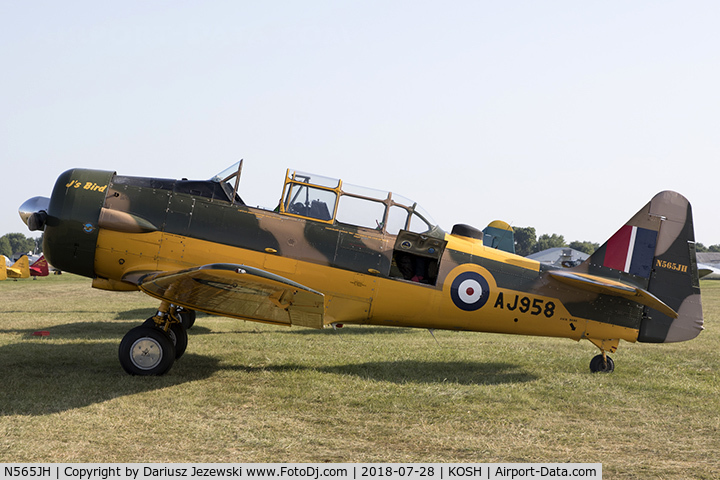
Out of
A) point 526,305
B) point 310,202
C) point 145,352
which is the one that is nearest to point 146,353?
point 145,352

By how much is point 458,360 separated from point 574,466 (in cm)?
446

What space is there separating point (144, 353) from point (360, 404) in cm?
278

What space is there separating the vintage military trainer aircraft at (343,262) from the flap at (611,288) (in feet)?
0.09

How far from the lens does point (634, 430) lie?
17.3 ft

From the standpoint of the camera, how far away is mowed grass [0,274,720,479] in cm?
443

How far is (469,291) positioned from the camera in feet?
25.2

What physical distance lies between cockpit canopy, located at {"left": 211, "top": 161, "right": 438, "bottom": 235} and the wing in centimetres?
137

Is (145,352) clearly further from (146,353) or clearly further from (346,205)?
(346,205)

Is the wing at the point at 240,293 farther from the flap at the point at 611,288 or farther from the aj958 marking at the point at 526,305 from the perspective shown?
the flap at the point at 611,288

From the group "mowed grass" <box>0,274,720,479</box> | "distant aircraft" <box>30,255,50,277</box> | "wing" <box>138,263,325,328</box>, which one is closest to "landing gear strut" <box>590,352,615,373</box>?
"mowed grass" <box>0,274,720,479</box>

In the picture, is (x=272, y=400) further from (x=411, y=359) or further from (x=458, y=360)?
(x=458, y=360)

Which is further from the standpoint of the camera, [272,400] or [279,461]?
[272,400]

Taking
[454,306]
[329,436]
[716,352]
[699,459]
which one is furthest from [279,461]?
[716,352]

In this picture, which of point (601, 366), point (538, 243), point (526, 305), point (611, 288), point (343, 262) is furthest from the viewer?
point (538, 243)
